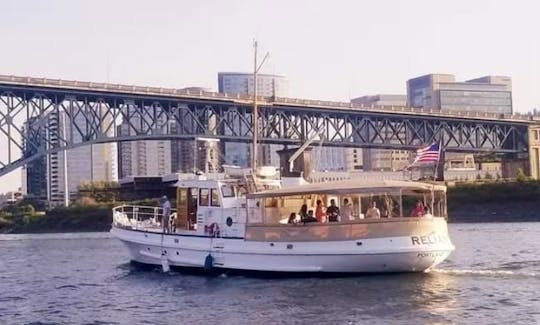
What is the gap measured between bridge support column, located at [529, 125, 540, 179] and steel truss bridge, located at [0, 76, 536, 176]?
39.9 inches

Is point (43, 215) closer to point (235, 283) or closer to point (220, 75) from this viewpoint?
point (220, 75)

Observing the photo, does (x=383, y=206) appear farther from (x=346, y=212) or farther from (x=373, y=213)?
(x=346, y=212)

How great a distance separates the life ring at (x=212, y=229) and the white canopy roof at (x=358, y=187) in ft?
10.5

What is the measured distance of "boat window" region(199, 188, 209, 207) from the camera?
37312 mm

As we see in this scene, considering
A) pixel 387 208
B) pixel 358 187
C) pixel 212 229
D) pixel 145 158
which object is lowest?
pixel 212 229

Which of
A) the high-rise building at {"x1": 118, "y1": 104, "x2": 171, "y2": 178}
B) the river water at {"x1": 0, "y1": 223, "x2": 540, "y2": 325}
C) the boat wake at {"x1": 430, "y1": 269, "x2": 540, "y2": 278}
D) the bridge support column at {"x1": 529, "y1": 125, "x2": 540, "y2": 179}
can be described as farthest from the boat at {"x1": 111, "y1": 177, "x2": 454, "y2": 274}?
the high-rise building at {"x1": 118, "y1": 104, "x2": 171, "y2": 178}

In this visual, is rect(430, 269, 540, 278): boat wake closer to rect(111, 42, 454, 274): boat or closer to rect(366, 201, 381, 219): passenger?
rect(111, 42, 454, 274): boat

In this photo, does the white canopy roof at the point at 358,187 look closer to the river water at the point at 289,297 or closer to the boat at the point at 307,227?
the boat at the point at 307,227

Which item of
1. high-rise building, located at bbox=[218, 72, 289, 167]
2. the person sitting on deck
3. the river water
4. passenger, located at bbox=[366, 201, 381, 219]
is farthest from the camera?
high-rise building, located at bbox=[218, 72, 289, 167]

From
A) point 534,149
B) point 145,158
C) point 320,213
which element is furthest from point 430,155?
point 145,158

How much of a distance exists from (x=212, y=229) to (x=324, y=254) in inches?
219

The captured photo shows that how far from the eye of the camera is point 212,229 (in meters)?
35.8

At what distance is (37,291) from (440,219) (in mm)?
15635

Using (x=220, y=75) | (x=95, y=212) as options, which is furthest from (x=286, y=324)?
(x=220, y=75)
